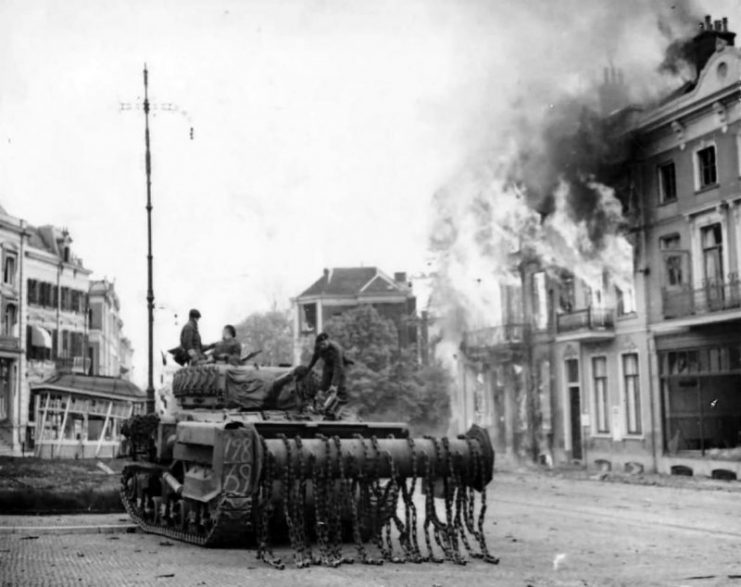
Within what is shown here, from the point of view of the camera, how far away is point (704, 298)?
2703 centimetres

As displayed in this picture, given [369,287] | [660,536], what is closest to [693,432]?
[660,536]

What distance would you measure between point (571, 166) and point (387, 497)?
64.5ft

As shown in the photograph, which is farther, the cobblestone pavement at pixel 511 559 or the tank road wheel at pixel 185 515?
the tank road wheel at pixel 185 515

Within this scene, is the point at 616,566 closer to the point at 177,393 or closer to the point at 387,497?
the point at 387,497

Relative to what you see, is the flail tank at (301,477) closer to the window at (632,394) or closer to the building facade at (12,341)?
the building facade at (12,341)

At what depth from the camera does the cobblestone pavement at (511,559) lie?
33.7 feet

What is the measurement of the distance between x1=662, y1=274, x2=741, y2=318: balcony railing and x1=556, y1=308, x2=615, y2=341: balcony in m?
3.12

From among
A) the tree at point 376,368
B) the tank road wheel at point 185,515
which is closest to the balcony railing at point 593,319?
the tree at point 376,368

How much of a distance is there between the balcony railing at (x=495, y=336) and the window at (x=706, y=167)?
10429mm

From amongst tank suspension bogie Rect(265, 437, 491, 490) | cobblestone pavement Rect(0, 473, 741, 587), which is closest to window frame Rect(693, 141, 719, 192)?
cobblestone pavement Rect(0, 473, 741, 587)

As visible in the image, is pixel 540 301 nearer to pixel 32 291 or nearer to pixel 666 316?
pixel 666 316

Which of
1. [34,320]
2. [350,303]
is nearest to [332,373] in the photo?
[34,320]

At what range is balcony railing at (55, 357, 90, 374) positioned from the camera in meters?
42.4

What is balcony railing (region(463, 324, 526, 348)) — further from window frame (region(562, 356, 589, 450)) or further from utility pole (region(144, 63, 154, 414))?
utility pole (region(144, 63, 154, 414))
